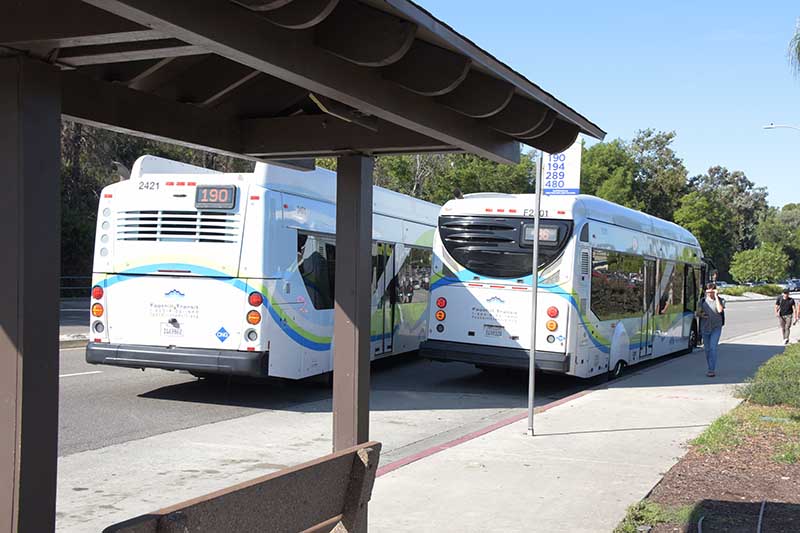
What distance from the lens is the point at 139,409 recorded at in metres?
10.9

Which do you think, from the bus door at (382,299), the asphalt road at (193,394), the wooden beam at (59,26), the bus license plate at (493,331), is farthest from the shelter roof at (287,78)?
the bus door at (382,299)

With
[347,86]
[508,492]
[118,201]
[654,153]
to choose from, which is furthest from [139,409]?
[654,153]

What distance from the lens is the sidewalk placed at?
246 inches

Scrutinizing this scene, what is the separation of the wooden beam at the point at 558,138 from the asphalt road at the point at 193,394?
598 centimetres

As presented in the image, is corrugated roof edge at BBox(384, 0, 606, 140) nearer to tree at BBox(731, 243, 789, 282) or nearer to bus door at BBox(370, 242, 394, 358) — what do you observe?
bus door at BBox(370, 242, 394, 358)

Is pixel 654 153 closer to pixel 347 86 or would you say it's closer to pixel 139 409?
pixel 139 409

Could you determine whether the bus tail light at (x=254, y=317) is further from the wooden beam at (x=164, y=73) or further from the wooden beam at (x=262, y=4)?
the wooden beam at (x=262, y=4)

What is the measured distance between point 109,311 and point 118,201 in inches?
61.1

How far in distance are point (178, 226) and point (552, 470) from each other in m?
6.27

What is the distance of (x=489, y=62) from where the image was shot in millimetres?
3863

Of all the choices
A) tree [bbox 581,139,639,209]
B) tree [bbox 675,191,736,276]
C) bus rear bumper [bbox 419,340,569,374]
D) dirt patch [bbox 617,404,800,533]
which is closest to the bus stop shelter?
dirt patch [bbox 617,404,800,533]

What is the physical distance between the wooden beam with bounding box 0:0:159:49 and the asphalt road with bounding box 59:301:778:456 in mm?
6682

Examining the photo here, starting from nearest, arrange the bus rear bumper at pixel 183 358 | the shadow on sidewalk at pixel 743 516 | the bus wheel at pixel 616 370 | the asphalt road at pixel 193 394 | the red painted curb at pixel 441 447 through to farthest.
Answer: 1. the shadow on sidewalk at pixel 743 516
2. the red painted curb at pixel 441 447
3. the asphalt road at pixel 193 394
4. the bus rear bumper at pixel 183 358
5. the bus wheel at pixel 616 370

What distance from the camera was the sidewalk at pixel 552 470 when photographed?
6.25 meters
